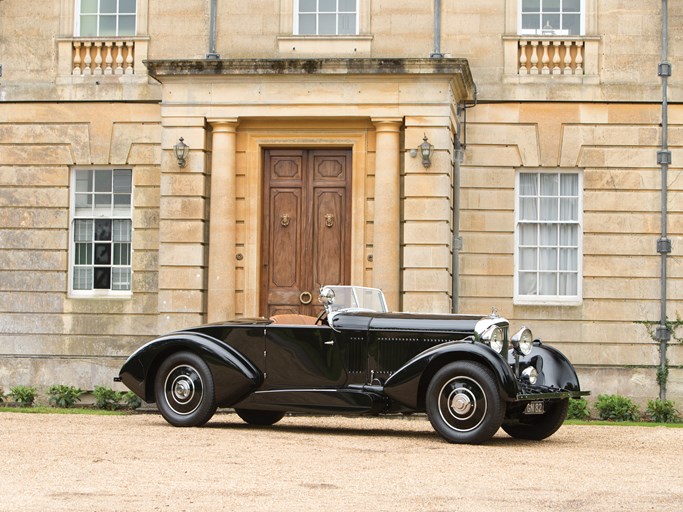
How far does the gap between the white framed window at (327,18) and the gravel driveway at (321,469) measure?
6768 mm

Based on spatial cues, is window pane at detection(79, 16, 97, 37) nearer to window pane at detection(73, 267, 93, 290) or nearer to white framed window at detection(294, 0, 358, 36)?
white framed window at detection(294, 0, 358, 36)

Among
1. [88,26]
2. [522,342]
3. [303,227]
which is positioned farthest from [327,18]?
[522,342]

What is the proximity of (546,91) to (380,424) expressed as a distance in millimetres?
6147

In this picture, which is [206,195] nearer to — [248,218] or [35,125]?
[248,218]

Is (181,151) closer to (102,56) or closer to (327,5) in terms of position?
(102,56)

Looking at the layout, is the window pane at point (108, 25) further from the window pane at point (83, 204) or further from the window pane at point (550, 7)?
the window pane at point (550, 7)

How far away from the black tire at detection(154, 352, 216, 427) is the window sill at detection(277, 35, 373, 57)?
6449 millimetres

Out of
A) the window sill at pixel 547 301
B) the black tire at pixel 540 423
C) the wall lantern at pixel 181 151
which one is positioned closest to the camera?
the black tire at pixel 540 423

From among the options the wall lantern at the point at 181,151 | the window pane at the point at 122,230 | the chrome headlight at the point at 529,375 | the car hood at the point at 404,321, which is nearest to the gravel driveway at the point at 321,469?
the chrome headlight at the point at 529,375

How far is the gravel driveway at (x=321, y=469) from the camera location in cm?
816

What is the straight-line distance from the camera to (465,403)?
38.0 feet

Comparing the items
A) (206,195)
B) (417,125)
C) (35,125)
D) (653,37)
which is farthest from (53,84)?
(653,37)

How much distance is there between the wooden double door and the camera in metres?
17.6

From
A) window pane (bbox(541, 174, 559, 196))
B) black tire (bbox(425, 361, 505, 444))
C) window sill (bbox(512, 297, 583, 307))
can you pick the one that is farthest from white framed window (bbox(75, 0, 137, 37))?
black tire (bbox(425, 361, 505, 444))
